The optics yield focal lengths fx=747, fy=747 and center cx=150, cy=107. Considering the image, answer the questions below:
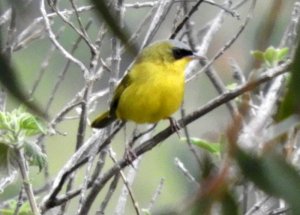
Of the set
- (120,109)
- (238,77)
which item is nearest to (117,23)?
(238,77)

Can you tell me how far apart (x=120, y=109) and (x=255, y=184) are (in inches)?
107

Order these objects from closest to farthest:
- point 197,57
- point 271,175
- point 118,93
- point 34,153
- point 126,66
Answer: point 271,175 < point 126,66 < point 34,153 < point 197,57 < point 118,93

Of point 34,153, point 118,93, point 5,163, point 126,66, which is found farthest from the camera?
point 118,93

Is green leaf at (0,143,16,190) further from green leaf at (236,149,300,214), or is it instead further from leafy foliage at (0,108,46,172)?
green leaf at (236,149,300,214)

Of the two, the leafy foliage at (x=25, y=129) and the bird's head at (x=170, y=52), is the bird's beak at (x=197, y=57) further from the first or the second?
the leafy foliage at (x=25, y=129)

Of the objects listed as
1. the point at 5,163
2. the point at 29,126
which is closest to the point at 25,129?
the point at 29,126

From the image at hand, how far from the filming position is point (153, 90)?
307cm

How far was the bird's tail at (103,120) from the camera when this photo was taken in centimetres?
280

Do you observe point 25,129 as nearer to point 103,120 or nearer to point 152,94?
point 103,120

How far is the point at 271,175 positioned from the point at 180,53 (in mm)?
2741

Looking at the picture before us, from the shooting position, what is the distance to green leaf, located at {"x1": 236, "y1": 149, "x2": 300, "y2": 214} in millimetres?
421

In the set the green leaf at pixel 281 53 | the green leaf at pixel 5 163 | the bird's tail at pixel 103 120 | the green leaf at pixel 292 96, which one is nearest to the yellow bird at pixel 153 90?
the bird's tail at pixel 103 120

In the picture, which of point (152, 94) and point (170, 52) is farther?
point (170, 52)

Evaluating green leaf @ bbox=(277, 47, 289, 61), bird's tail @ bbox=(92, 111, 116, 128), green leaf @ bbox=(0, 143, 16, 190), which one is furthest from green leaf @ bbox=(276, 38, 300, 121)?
bird's tail @ bbox=(92, 111, 116, 128)
